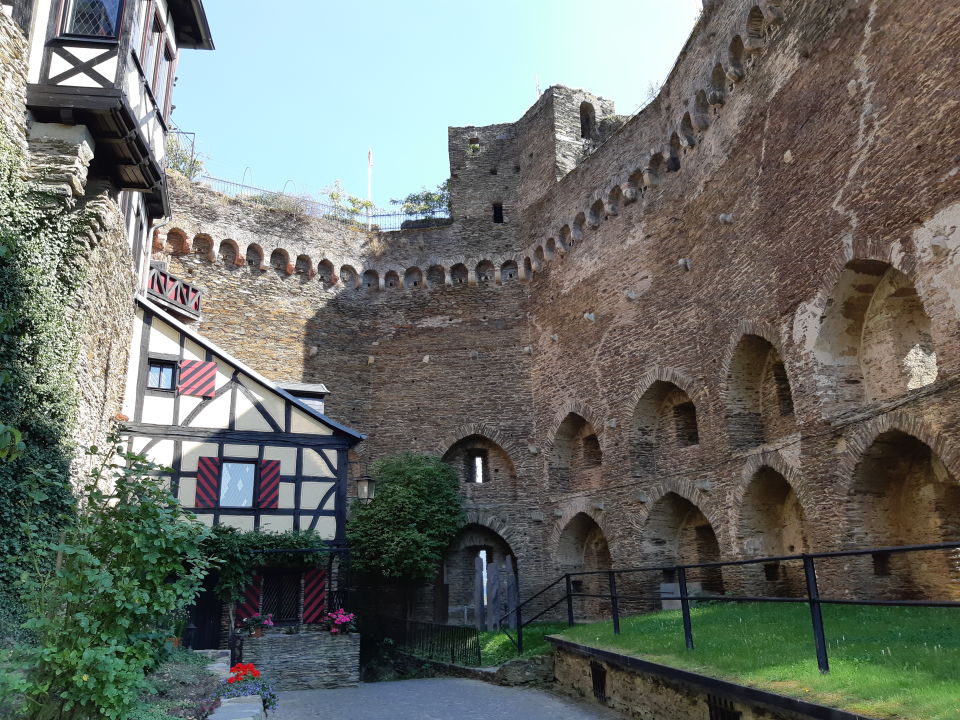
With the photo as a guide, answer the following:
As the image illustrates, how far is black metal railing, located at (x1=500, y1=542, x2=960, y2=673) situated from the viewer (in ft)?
18.7

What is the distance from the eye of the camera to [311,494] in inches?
583

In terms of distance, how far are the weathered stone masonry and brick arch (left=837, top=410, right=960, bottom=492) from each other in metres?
0.03

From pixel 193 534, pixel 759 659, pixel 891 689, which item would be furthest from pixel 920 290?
pixel 193 534

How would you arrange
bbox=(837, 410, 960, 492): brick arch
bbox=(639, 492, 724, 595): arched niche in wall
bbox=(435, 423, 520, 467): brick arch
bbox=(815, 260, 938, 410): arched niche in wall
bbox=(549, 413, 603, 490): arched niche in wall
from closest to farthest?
1. bbox=(837, 410, 960, 492): brick arch
2. bbox=(815, 260, 938, 410): arched niche in wall
3. bbox=(639, 492, 724, 595): arched niche in wall
4. bbox=(549, 413, 603, 490): arched niche in wall
5. bbox=(435, 423, 520, 467): brick arch

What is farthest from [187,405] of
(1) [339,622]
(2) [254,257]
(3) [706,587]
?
(3) [706,587]

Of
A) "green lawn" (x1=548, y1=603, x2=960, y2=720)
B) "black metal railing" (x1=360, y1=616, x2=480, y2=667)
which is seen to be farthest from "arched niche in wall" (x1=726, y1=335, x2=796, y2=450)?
"black metal railing" (x1=360, y1=616, x2=480, y2=667)

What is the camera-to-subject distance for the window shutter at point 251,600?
13977 millimetres

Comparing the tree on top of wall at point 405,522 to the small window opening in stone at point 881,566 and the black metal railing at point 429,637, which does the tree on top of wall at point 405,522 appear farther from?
the small window opening in stone at point 881,566

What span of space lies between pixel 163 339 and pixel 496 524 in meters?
9.65

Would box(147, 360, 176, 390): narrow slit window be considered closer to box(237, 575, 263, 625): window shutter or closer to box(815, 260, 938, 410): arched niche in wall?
box(237, 575, 263, 625): window shutter

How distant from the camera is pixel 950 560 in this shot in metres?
10.7

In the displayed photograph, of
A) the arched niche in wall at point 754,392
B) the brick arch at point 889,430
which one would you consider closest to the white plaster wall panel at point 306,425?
the arched niche in wall at point 754,392

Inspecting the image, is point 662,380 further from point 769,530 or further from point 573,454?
point 573,454

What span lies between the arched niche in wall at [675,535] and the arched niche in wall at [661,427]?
0.92 m
